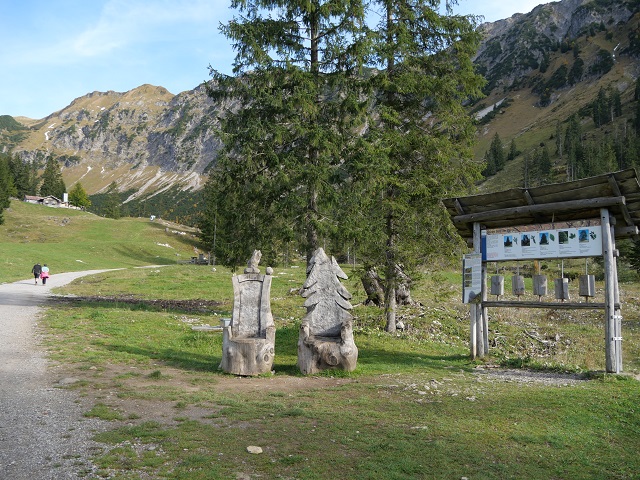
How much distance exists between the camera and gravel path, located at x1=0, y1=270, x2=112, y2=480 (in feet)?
16.7

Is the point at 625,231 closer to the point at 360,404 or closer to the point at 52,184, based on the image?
the point at 360,404

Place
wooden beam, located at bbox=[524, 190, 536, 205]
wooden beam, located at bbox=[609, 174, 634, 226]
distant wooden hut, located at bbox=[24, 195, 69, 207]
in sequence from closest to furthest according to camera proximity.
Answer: wooden beam, located at bbox=[609, 174, 634, 226], wooden beam, located at bbox=[524, 190, 536, 205], distant wooden hut, located at bbox=[24, 195, 69, 207]

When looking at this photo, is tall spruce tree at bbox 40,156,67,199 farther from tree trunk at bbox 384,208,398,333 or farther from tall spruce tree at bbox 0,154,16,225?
tree trunk at bbox 384,208,398,333

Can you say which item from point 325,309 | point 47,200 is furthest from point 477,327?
point 47,200

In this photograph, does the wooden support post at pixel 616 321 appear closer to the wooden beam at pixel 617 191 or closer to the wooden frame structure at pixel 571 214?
the wooden frame structure at pixel 571 214

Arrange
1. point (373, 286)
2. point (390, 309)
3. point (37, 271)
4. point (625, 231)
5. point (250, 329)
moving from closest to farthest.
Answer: point (625, 231), point (250, 329), point (390, 309), point (373, 286), point (37, 271)

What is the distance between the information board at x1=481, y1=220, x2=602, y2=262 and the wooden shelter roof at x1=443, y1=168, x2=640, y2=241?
0.41 metres

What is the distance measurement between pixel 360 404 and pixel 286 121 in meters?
12.4

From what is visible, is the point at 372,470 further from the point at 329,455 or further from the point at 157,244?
the point at 157,244

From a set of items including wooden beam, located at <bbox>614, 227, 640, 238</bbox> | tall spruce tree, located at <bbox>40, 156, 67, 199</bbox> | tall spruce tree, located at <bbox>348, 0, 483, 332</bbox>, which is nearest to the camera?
wooden beam, located at <bbox>614, 227, 640, 238</bbox>

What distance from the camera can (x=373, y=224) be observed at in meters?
17.2

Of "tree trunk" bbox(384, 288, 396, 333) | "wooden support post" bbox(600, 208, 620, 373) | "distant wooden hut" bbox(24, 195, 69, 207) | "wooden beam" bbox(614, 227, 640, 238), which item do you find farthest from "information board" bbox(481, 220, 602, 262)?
"distant wooden hut" bbox(24, 195, 69, 207)

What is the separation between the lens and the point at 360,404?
26.6 feet

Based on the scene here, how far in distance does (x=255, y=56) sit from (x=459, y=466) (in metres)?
16.0
